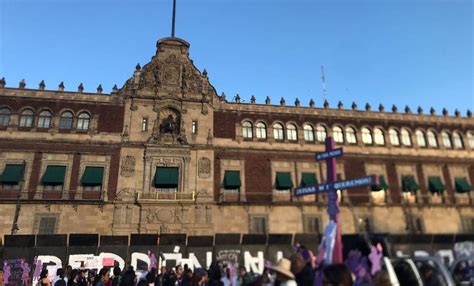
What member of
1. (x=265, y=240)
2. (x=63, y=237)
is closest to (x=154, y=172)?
(x=63, y=237)

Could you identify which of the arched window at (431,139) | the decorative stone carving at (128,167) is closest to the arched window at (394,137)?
the arched window at (431,139)

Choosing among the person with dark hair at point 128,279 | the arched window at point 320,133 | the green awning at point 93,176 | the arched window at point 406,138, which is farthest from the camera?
Answer: the arched window at point 406,138

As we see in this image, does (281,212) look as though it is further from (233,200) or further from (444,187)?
(444,187)

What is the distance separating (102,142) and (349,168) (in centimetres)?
2147

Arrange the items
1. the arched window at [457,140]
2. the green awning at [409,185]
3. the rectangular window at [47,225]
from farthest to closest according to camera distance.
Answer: the arched window at [457,140] → the green awning at [409,185] → the rectangular window at [47,225]

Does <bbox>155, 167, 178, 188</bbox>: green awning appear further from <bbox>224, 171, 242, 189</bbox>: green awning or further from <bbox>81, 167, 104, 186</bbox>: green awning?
<bbox>81, 167, 104, 186</bbox>: green awning

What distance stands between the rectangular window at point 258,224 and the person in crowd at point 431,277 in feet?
67.1

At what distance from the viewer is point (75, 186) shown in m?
26.8

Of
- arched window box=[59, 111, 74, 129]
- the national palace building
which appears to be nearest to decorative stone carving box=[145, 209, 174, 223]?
the national palace building

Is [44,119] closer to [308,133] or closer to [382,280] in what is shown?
[308,133]

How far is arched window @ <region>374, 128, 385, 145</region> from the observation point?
1329 inches

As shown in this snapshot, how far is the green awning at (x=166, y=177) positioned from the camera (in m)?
27.4

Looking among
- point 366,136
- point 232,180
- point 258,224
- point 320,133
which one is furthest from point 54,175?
point 366,136

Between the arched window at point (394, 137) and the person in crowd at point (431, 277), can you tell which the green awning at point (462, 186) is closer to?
the arched window at point (394, 137)
